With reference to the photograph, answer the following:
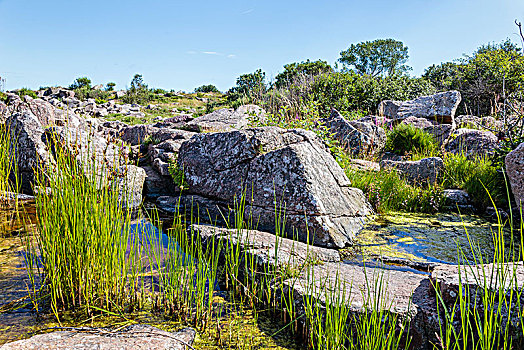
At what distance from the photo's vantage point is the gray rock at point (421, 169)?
22.9ft

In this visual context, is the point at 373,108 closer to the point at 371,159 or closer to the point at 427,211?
the point at 371,159

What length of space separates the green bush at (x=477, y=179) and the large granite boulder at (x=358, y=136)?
2002mm

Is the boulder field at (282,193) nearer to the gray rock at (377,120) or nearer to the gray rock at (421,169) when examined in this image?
the gray rock at (421,169)

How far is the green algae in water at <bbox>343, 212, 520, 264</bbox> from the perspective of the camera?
409 cm

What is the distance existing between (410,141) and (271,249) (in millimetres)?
6894

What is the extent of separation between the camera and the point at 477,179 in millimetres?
5773

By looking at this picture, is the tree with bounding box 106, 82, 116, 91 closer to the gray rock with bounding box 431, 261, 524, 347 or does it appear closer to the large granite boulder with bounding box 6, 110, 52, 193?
the large granite boulder with bounding box 6, 110, 52, 193

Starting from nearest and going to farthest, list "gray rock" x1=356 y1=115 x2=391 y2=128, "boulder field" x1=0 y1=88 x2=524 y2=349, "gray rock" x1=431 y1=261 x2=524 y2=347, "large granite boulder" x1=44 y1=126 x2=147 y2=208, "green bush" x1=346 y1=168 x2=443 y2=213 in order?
1. "gray rock" x1=431 y1=261 x2=524 y2=347
2. "boulder field" x1=0 y1=88 x2=524 y2=349
3. "large granite boulder" x1=44 y1=126 x2=147 y2=208
4. "green bush" x1=346 y1=168 x2=443 y2=213
5. "gray rock" x1=356 y1=115 x2=391 y2=128

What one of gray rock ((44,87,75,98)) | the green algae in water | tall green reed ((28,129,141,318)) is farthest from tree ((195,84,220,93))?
tall green reed ((28,129,141,318))

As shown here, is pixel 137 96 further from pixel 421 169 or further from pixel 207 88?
pixel 421 169

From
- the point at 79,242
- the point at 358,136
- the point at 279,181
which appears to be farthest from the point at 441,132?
the point at 79,242

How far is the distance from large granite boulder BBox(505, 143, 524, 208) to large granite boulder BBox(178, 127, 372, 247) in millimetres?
1955

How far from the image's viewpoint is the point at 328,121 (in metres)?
9.49

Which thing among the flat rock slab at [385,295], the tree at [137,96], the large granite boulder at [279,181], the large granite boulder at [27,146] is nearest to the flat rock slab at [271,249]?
the flat rock slab at [385,295]
